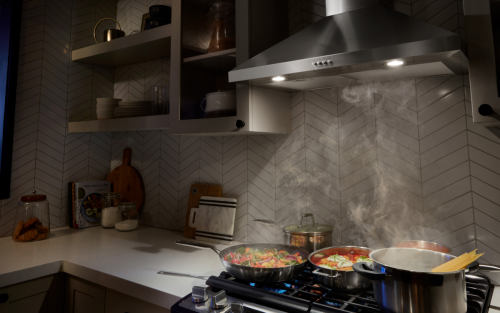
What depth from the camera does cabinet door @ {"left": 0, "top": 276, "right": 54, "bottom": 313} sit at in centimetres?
136

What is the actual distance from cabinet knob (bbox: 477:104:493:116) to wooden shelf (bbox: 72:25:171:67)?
1427 mm

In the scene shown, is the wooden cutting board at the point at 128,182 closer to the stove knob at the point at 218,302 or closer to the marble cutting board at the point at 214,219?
the marble cutting board at the point at 214,219

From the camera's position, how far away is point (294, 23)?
5.42 ft

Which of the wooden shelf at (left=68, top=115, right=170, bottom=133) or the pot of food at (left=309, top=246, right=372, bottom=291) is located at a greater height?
the wooden shelf at (left=68, top=115, right=170, bottom=133)

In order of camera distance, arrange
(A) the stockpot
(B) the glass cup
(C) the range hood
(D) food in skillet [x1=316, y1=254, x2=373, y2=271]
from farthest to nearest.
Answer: (B) the glass cup, (D) food in skillet [x1=316, y1=254, x2=373, y2=271], (C) the range hood, (A) the stockpot

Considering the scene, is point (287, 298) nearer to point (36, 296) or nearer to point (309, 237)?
point (309, 237)

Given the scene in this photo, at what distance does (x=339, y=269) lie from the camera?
111cm

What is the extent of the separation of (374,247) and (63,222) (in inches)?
79.0

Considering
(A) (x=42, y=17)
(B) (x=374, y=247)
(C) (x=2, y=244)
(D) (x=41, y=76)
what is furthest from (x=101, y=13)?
(B) (x=374, y=247)

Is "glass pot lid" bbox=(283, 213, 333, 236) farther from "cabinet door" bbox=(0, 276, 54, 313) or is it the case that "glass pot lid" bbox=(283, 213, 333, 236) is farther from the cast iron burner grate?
"cabinet door" bbox=(0, 276, 54, 313)

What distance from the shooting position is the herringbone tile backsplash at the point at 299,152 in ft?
4.16

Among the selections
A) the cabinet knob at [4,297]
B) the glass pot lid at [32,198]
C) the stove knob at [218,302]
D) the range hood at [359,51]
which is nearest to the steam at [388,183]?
the range hood at [359,51]

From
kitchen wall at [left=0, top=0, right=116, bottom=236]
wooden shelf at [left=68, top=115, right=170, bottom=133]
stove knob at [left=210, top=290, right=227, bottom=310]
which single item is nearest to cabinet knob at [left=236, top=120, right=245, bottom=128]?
wooden shelf at [left=68, top=115, right=170, bottom=133]

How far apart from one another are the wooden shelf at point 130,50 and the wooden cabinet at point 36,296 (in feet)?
4.24
